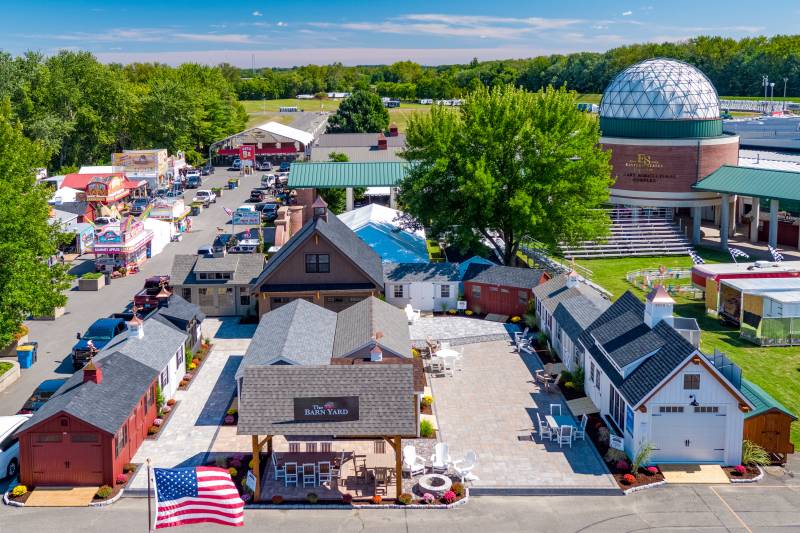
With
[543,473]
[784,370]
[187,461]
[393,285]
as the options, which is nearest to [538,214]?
[393,285]

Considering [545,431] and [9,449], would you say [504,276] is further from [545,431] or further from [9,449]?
[9,449]

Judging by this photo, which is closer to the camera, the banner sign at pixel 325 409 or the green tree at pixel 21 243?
the banner sign at pixel 325 409

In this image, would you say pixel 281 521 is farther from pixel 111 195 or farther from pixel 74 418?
pixel 111 195

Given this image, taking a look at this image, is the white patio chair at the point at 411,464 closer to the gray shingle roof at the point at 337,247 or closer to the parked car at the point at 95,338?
the parked car at the point at 95,338

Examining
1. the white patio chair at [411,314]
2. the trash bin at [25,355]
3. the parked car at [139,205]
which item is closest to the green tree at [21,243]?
the trash bin at [25,355]

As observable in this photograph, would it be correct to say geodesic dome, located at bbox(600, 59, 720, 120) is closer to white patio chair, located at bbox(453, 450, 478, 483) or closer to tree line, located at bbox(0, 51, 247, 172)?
white patio chair, located at bbox(453, 450, 478, 483)

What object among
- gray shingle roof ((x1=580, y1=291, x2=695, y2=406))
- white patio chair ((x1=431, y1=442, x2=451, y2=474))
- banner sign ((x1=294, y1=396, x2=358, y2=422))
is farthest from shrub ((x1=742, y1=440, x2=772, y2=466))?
banner sign ((x1=294, y1=396, x2=358, y2=422))
